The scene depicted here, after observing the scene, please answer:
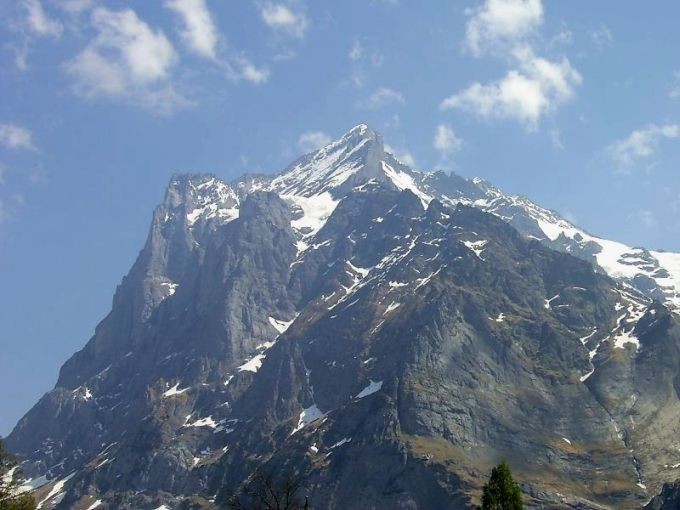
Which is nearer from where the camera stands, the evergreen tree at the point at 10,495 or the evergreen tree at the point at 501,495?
the evergreen tree at the point at 10,495

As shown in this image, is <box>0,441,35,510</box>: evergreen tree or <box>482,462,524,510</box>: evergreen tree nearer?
<box>0,441,35,510</box>: evergreen tree

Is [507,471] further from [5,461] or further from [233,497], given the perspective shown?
[5,461]

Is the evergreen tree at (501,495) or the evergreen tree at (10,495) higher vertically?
the evergreen tree at (10,495)

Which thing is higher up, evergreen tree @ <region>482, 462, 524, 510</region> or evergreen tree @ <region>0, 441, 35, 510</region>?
evergreen tree @ <region>0, 441, 35, 510</region>

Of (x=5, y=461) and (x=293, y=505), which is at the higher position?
(x=5, y=461)

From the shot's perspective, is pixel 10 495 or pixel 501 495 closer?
pixel 10 495

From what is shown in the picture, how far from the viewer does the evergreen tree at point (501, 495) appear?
3531 inches

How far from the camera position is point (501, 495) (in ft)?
296

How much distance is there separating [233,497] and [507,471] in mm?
31672

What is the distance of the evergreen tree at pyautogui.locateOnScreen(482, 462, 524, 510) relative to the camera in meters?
89.7

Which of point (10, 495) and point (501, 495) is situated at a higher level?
point (10, 495)

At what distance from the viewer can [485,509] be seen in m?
88.6

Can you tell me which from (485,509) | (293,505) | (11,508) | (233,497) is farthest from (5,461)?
(485,509)

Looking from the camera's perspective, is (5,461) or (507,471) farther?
(507,471)
